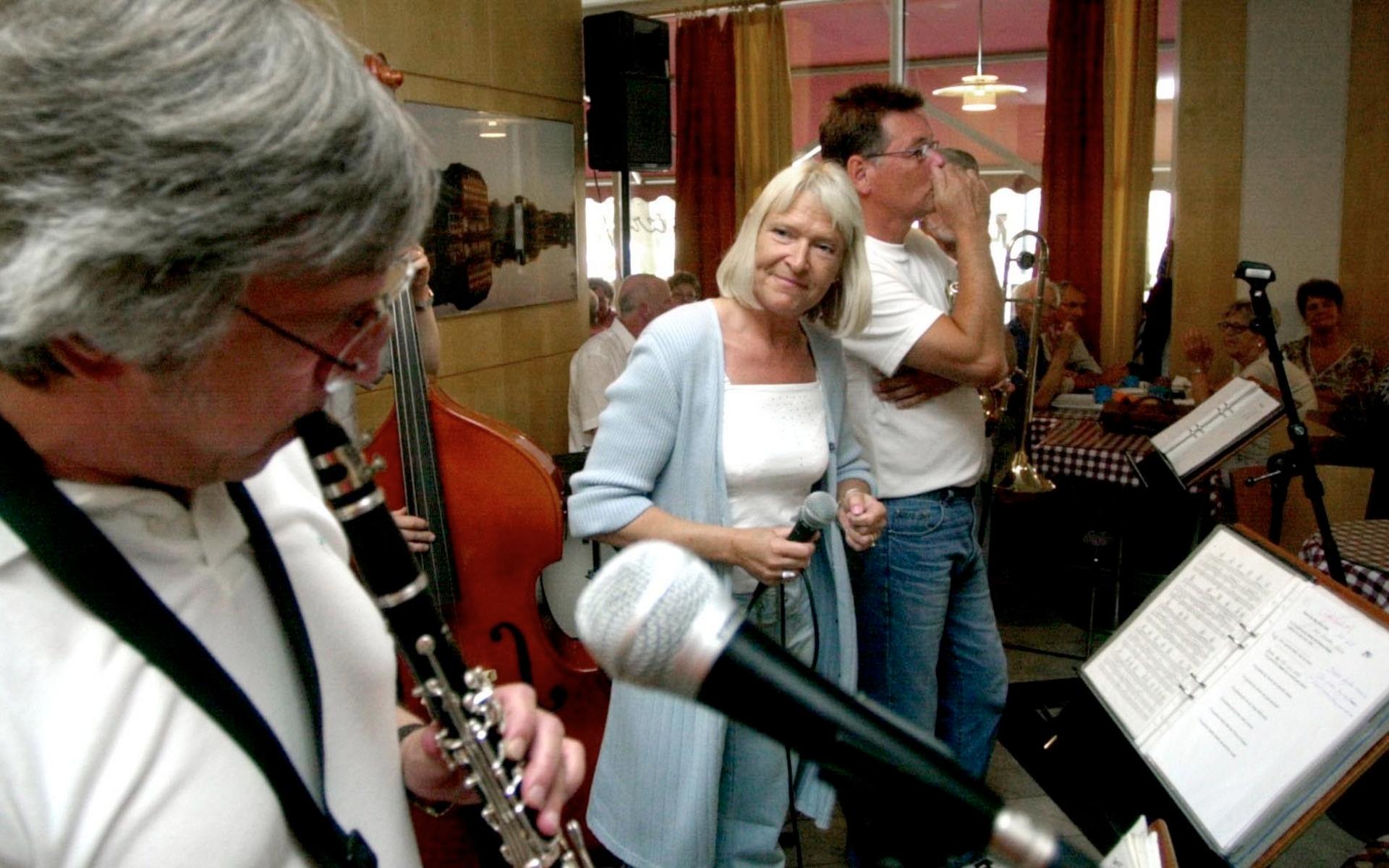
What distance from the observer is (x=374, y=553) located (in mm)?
874

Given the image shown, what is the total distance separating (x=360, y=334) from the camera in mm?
816

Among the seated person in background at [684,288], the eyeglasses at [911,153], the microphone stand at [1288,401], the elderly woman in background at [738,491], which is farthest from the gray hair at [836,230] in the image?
the seated person in background at [684,288]

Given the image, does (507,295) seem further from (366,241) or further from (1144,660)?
(366,241)

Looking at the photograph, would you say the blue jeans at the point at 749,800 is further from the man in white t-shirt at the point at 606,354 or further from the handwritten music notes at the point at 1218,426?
the man in white t-shirt at the point at 606,354

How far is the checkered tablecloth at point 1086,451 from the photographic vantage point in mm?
4219

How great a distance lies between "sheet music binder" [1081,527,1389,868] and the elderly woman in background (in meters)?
0.58

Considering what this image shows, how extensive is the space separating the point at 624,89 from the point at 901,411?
135 inches

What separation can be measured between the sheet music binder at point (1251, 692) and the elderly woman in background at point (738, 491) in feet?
1.89

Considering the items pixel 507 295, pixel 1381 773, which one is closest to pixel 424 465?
pixel 1381 773

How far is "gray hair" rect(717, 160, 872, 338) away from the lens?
216 cm

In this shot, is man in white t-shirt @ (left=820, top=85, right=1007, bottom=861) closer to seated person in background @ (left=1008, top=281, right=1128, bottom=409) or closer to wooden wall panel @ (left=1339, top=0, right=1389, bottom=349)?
seated person in background @ (left=1008, top=281, right=1128, bottom=409)

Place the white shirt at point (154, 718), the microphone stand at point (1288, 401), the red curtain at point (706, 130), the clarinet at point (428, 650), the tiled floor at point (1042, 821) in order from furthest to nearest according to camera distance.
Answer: the red curtain at point (706, 130), the tiled floor at point (1042, 821), the microphone stand at point (1288, 401), the clarinet at point (428, 650), the white shirt at point (154, 718)

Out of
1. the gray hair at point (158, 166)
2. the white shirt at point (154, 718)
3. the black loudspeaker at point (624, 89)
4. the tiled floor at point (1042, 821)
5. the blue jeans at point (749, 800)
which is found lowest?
the tiled floor at point (1042, 821)

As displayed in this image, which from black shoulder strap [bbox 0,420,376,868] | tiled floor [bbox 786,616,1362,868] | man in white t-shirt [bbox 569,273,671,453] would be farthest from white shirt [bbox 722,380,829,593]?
man in white t-shirt [bbox 569,273,671,453]
